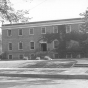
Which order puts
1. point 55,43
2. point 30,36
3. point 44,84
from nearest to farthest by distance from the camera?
point 44,84 → point 55,43 → point 30,36

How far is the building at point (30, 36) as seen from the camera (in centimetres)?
3622

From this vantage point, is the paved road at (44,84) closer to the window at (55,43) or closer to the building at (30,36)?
the building at (30,36)

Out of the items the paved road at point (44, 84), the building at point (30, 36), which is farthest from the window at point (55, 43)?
the paved road at point (44, 84)

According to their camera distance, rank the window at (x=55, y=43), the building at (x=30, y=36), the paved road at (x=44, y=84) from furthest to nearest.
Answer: the window at (x=55, y=43), the building at (x=30, y=36), the paved road at (x=44, y=84)

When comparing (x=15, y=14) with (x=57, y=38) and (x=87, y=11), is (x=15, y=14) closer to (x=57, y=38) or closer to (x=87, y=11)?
(x=87, y=11)

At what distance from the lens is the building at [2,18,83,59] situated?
36219 mm

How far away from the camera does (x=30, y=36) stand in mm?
38875

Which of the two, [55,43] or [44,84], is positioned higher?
[55,43]

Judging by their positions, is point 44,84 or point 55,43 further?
point 55,43

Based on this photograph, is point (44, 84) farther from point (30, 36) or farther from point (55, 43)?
point (30, 36)

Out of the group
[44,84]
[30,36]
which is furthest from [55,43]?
[44,84]

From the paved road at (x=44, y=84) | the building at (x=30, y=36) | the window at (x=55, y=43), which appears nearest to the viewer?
the paved road at (x=44, y=84)

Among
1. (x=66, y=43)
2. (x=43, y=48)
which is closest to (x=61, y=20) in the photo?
(x=66, y=43)

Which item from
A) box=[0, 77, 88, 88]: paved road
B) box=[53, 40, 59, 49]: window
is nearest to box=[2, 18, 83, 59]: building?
box=[53, 40, 59, 49]: window
